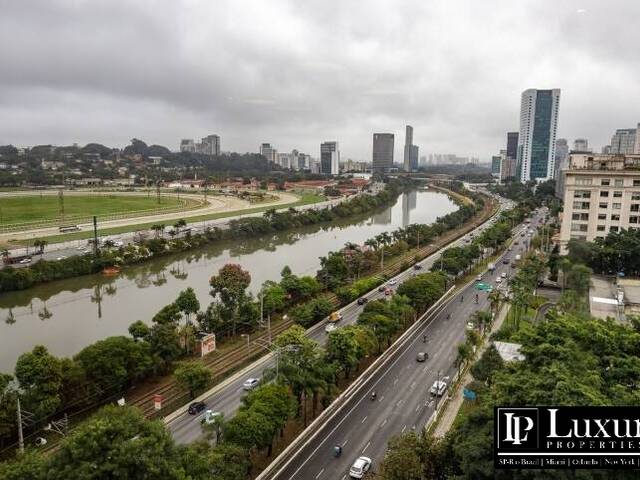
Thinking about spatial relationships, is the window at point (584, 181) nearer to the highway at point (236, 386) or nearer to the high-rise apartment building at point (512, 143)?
the highway at point (236, 386)

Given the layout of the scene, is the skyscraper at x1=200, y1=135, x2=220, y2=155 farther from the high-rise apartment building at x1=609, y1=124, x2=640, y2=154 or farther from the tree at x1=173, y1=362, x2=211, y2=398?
the tree at x1=173, y1=362, x2=211, y2=398

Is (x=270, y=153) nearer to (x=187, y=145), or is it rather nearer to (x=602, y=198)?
(x=187, y=145)

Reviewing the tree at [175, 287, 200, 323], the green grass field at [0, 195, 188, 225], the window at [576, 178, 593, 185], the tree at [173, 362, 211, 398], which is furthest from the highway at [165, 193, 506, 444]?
the green grass field at [0, 195, 188, 225]

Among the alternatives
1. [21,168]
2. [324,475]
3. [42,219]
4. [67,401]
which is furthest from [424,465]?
[21,168]

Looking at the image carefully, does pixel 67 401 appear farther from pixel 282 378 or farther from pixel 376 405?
pixel 376 405

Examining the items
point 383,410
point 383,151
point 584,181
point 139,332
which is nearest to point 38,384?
point 139,332
